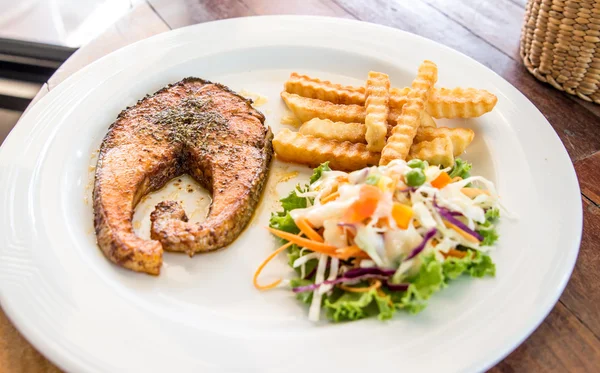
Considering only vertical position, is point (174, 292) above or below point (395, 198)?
below

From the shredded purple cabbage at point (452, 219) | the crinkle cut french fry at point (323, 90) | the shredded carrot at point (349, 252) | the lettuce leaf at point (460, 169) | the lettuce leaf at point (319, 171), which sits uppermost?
the shredded purple cabbage at point (452, 219)

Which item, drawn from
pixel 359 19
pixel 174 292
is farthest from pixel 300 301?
pixel 359 19

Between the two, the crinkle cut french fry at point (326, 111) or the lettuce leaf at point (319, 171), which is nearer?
the lettuce leaf at point (319, 171)

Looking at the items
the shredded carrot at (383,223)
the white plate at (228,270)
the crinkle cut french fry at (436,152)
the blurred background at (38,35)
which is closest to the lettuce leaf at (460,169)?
the crinkle cut french fry at (436,152)

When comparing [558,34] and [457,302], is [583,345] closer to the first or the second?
[457,302]

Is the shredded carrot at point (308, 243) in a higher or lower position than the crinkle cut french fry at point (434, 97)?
lower

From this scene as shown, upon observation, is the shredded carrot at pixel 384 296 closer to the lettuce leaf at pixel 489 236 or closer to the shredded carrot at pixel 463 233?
the shredded carrot at pixel 463 233
